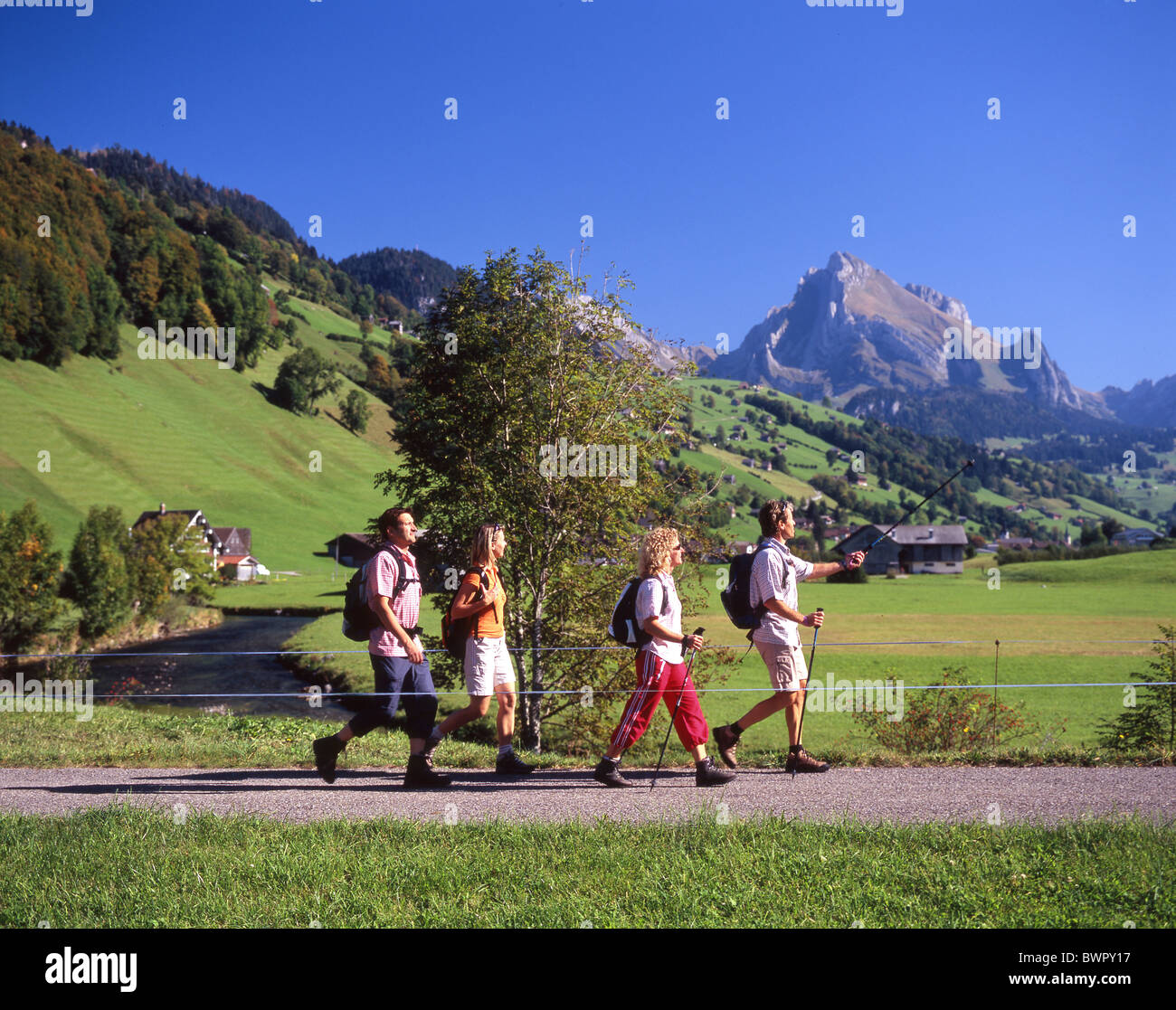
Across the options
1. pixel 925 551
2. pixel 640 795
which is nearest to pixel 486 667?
pixel 640 795

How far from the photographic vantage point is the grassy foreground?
5066mm

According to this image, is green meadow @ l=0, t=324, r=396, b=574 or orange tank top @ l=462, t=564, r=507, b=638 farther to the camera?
green meadow @ l=0, t=324, r=396, b=574

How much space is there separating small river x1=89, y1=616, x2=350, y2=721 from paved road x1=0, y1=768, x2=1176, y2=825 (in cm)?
1779

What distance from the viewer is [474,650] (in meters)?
9.05

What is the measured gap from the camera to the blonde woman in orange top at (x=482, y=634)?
897cm

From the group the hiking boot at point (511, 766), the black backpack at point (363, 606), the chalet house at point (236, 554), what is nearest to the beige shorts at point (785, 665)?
the hiking boot at point (511, 766)

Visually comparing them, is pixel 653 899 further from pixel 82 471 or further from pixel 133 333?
pixel 133 333

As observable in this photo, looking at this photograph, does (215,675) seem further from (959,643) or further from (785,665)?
(785,665)

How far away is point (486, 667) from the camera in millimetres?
9008

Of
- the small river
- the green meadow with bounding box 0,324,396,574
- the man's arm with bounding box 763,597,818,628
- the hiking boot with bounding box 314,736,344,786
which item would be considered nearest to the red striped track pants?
the man's arm with bounding box 763,597,818,628

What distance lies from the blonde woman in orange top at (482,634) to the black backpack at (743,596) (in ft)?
7.43

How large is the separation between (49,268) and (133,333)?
18925mm

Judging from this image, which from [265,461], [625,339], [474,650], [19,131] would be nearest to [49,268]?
[265,461]

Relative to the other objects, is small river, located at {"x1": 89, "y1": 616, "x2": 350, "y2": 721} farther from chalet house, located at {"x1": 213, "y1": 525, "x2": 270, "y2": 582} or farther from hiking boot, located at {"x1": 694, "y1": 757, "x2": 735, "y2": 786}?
Result: chalet house, located at {"x1": 213, "y1": 525, "x2": 270, "y2": 582}
